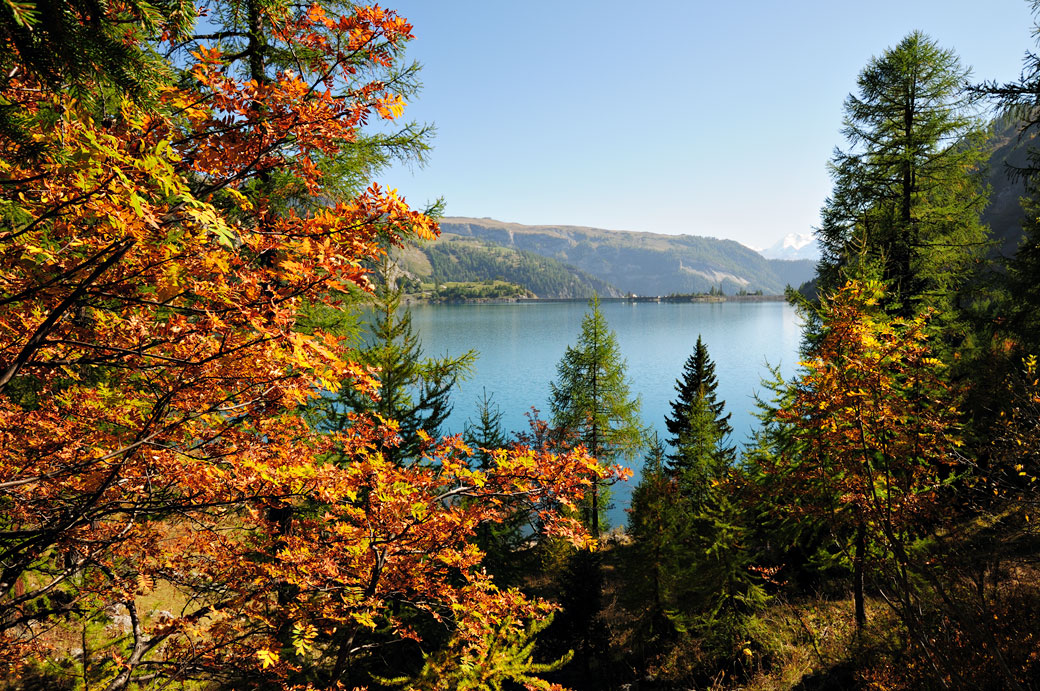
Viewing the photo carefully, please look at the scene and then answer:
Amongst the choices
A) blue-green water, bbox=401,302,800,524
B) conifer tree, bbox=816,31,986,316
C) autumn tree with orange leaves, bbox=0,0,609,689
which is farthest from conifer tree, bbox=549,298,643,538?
autumn tree with orange leaves, bbox=0,0,609,689

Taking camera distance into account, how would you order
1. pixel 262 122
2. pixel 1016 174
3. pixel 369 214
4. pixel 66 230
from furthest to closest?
pixel 1016 174
pixel 369 214
pixel 262 122
pixel 66 230

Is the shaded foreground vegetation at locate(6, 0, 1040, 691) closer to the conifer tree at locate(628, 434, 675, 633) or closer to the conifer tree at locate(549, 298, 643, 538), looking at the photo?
the conifer tree at locate(628, 434, 675, 633)

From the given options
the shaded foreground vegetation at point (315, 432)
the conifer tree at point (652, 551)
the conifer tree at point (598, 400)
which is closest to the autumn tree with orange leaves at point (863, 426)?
the shaded foreground vegetation at point (315, 432)

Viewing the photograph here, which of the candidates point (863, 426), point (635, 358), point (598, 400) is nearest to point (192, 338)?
point (863, 426)

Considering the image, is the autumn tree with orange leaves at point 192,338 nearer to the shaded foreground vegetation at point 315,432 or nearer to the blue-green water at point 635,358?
the shaded foreground vegetation at point 315,432

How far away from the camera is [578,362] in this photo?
64.3ft

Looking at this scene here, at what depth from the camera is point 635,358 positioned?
7288 cm

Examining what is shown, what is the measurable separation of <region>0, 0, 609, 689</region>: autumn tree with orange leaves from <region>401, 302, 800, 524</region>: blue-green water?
8144 millimetres

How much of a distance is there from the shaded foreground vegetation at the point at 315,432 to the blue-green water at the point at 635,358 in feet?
19.2

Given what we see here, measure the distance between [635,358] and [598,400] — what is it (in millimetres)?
55397

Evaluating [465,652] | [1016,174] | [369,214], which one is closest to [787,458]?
[1016,174]

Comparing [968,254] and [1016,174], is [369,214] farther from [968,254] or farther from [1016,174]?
[968,254]

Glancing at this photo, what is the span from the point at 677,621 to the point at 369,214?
569 inches

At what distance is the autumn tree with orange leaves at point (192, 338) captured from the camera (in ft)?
8.14
